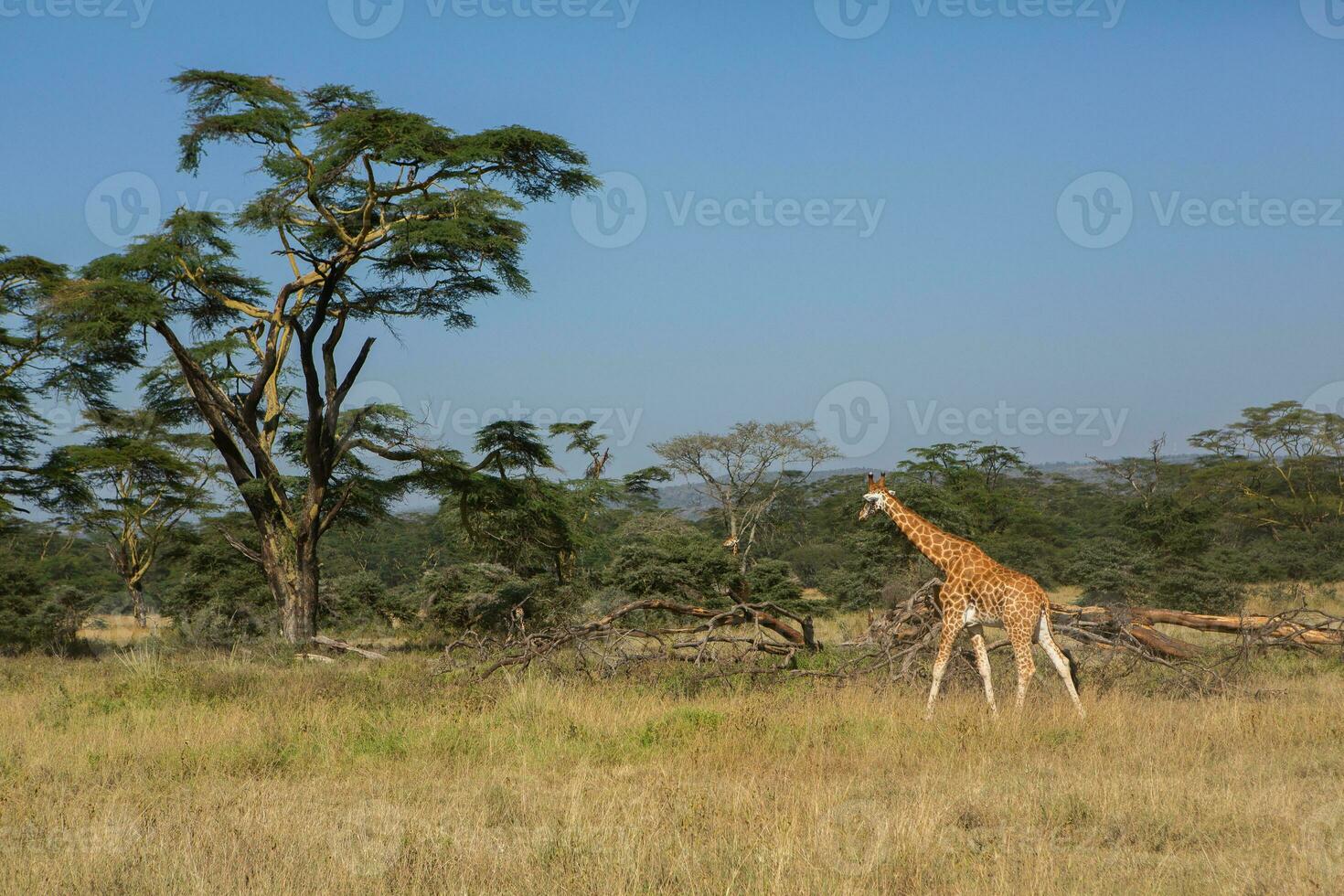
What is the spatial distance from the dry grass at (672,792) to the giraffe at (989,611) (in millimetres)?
343

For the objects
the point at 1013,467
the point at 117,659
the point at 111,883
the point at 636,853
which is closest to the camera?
the point at 111,883

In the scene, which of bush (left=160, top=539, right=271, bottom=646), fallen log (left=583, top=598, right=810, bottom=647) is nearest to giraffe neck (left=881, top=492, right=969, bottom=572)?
fallen log (left=583, top=598, right=810, bottom=647)

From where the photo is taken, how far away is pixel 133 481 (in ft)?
83.5

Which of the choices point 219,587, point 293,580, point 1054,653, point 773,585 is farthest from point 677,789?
point 219,587

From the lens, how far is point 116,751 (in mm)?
7812

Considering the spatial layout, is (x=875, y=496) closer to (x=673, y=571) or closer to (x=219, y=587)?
(x=673, y=571)

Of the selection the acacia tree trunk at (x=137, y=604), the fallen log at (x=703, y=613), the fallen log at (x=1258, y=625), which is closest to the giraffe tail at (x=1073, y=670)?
the fallen log at (x=1258, y=625)

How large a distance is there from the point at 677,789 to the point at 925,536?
435cm

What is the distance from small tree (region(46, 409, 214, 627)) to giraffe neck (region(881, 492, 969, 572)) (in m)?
13.6

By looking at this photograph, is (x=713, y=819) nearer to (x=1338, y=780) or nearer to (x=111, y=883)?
(x=111, y=883)

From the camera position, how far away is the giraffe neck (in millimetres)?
9781

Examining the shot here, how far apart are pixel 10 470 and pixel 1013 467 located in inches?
1519

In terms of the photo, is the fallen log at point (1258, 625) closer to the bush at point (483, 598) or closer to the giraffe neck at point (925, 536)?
the giraffe neck at point (925, 536)

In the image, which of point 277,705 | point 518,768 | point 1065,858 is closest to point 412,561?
point 277,705
